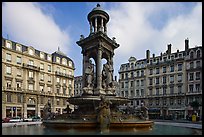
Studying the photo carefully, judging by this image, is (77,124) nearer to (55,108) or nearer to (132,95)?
(55,108)

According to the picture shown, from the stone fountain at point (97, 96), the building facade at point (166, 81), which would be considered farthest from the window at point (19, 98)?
the stone fountain at point (97, 96)

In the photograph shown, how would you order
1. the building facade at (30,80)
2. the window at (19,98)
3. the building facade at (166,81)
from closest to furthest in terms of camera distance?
the building facade at (30,80)
the window at (19,98)
the building facade at (166,81)

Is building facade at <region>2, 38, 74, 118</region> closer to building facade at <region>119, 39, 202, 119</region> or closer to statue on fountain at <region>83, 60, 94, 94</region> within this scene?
building facade at <region>119, 39, 202, 119</region>

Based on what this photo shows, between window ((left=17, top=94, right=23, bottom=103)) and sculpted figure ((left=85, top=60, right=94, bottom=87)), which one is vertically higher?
sculpted figure ((left=85, top=60, right=94, bottom=87))

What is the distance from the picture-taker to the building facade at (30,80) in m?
57.0

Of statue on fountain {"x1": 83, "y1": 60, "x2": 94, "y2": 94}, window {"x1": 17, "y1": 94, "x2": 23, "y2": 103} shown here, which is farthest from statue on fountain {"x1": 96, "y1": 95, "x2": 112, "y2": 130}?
window {"x1": 17, "y1": 94, "x2": 23, "y2": 103}

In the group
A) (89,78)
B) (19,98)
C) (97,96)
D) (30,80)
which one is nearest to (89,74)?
(89,78)

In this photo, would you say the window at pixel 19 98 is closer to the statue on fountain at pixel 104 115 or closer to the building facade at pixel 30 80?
the building facade at pixel 30 80

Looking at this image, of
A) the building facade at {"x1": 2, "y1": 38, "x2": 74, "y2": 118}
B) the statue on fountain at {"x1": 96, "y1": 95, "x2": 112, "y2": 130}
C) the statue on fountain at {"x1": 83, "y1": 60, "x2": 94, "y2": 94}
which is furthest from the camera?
the building facade at {"x1": 2, "y1": 38, "x2": 74, "y2": 118}

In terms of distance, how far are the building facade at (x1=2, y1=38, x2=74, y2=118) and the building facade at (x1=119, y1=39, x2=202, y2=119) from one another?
21.6 meters

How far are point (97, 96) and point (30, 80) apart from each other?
154 feet

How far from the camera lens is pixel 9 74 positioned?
57.9 meters

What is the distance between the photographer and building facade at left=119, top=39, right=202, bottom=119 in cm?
6278

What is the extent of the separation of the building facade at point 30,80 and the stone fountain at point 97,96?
126ft
